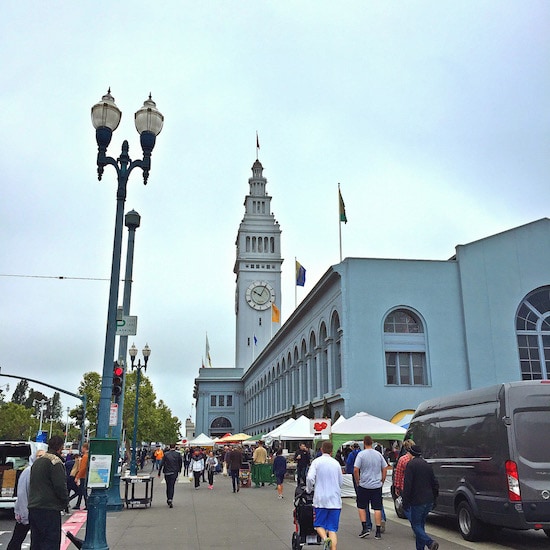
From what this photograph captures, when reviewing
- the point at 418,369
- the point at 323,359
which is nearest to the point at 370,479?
the point at 418,369

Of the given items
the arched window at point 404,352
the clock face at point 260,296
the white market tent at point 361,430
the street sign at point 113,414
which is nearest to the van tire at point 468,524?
the street sign at point 113,414

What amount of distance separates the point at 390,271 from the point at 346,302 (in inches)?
140

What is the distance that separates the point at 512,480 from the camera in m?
10.4

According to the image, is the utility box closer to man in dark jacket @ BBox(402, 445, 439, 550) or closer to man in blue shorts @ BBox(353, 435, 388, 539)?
man in dark jacket @ BBox(402, 445, 439, 550)

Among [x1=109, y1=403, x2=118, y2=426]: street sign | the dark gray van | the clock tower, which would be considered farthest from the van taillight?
the clock tower

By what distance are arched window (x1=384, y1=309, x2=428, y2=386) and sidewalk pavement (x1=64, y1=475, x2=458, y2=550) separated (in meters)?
16.8

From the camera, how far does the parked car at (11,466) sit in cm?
1587

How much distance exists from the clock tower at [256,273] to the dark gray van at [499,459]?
7853 cm

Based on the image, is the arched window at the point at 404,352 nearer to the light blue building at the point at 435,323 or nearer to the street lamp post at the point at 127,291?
the light blue building at the point at 435,323

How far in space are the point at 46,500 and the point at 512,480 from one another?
739 centimetres

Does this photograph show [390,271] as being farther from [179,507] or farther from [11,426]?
[11,426]

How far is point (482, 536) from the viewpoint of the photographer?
1153cm

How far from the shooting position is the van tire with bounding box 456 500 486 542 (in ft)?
37.6

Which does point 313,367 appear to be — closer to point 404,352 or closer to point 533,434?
point 404,352
